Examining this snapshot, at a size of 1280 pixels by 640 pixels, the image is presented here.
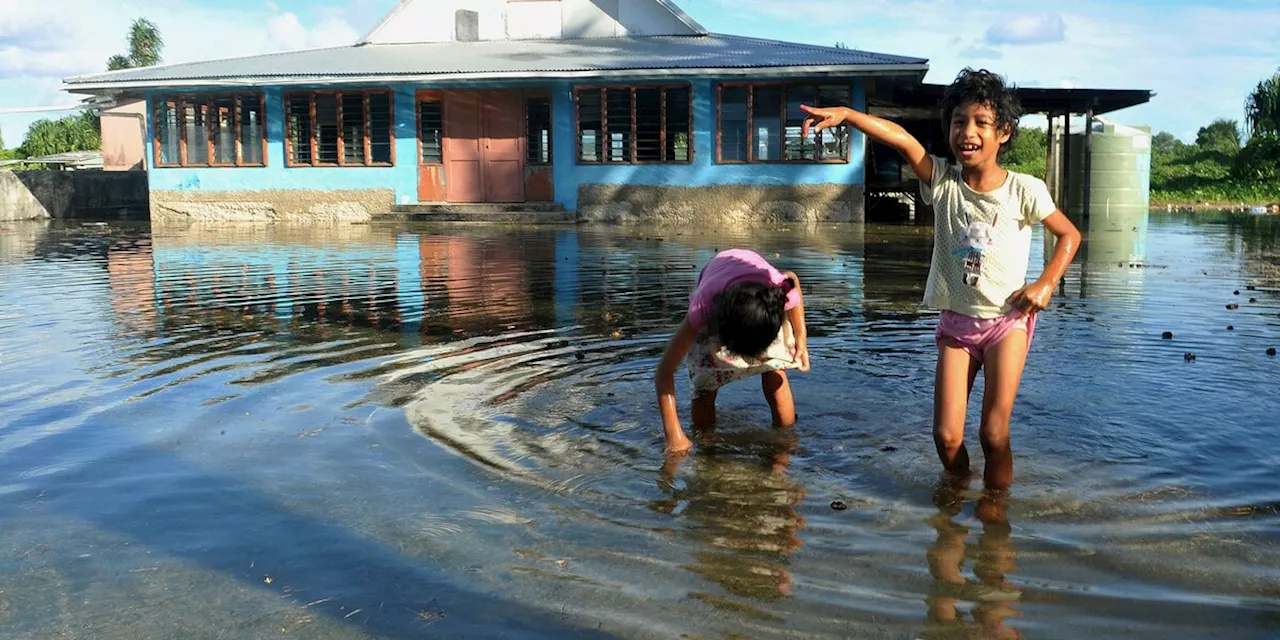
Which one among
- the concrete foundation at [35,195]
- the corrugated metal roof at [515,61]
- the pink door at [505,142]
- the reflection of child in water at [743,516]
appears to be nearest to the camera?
the reflection of child in water at [743,516]

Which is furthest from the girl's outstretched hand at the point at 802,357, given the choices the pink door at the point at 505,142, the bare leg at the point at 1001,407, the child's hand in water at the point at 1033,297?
the pink door at the point at 505,142

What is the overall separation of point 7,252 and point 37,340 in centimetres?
970

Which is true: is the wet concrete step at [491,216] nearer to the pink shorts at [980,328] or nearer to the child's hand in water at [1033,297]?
the pink shorts at [980,328]

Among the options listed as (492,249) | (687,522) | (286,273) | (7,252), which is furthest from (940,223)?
(7,252)

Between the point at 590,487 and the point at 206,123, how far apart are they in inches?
924

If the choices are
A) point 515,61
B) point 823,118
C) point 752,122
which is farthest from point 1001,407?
point 515,61

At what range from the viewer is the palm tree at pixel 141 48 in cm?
6419

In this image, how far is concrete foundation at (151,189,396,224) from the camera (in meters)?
23.9

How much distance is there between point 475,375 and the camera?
5.87m

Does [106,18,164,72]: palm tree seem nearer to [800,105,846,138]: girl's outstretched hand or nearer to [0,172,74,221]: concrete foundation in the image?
[0,172,74,221]: concrete foundation

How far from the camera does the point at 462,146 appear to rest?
2412 cm

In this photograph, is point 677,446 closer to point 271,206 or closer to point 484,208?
point 484,208

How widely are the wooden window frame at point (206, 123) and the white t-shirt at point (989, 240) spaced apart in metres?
22.7

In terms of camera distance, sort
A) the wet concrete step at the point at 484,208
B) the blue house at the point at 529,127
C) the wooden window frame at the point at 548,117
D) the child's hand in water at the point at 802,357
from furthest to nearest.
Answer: the wooden window frame at the point at 548,117
the wet concrete step at the point at 484,208
the blue house at the point at 529,127
the child's hand in water at the point at 802,357
